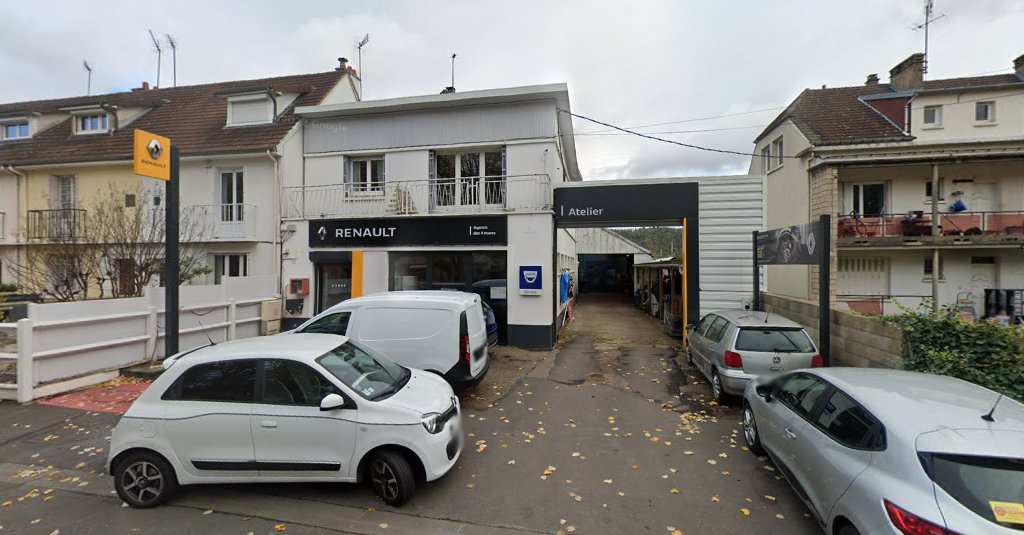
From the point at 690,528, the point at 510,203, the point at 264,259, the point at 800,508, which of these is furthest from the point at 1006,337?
the point at 264,259

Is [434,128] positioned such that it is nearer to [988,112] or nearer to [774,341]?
[774,341]

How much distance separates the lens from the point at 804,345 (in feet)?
20.3

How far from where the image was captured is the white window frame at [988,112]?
49.0ft

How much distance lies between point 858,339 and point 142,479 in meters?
9.96

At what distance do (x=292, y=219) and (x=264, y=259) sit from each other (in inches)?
62.4

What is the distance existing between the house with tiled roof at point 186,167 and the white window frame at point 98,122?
0.12 feet

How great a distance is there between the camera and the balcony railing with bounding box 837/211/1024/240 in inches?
539

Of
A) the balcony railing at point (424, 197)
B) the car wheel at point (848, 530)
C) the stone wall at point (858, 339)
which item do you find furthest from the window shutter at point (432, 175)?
the car wheel at point (848, 530)

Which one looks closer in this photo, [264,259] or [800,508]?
[800,508]

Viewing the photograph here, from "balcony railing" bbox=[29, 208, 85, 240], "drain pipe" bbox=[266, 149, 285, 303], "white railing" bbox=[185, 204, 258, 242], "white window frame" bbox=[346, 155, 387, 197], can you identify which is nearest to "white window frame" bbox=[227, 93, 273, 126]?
"drain pipe" bbox=[266, 149, 285, 303]

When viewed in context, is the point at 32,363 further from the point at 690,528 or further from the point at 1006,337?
the point at 1006,337

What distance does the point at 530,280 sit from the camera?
1066cm

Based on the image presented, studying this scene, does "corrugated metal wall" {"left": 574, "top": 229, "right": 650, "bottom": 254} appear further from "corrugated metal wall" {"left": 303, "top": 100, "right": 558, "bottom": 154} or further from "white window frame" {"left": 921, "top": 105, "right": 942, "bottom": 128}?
"corrugated metal wall" {"left": 303, "top": 100, "right": 558, "bottom": 154}

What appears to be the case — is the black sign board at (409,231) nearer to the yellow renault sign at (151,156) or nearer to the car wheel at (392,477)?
the yellow renault sign at (151,156)
